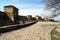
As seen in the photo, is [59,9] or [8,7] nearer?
[59,9]

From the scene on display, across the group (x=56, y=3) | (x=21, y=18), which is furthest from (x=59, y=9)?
(x=21, y=18)

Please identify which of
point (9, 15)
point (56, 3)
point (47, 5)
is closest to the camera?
point (56, 3)

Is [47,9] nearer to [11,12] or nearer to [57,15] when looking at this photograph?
[57,15]

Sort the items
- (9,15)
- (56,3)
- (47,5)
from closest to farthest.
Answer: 1. (56,3)
2. (47,5)
3. (9,15)

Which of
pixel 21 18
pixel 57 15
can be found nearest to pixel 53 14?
pixel 57 15

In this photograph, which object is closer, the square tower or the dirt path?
the dirt path

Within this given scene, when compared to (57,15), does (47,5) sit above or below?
above

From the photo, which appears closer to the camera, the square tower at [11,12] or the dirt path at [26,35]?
the dirt path at [26,35]

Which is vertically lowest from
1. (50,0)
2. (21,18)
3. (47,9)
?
(21,18)

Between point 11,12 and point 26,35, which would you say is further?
point 11,12

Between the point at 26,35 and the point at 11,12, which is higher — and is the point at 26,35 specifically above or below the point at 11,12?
below

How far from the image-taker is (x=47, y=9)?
78.1 feet

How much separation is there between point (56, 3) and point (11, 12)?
22.2 metres

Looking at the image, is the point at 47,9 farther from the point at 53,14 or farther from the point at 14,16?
the point at 14,16
